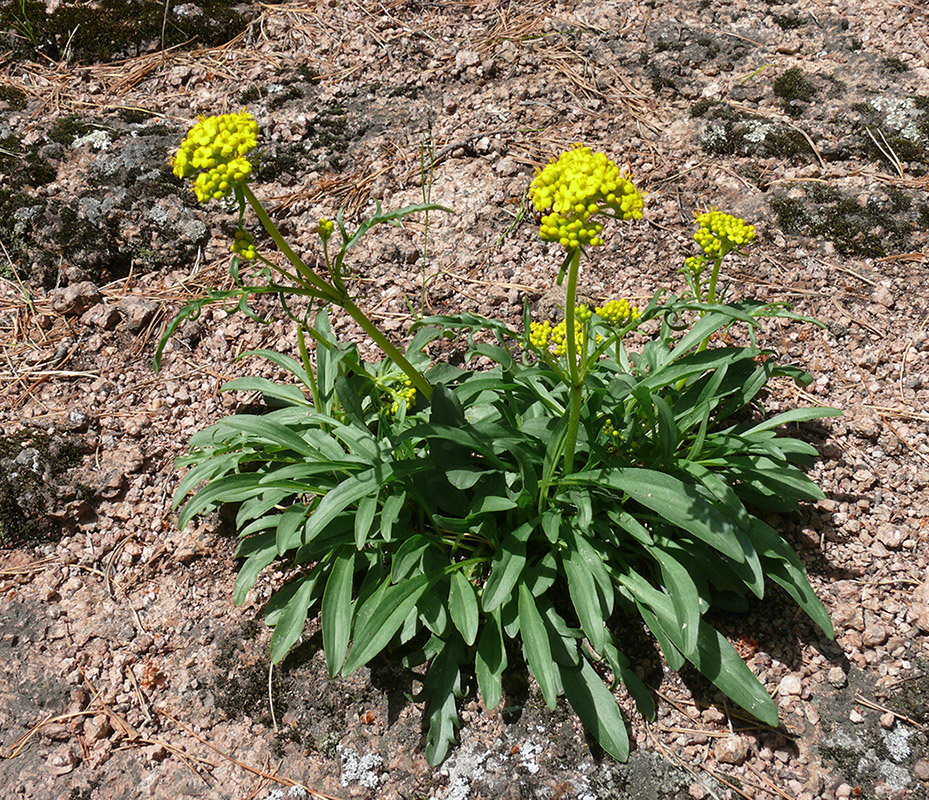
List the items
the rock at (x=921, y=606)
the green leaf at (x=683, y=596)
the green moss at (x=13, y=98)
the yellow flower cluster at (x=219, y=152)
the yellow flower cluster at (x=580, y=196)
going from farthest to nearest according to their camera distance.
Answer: the green moss at (x=13, y=98) < the rock at (x=921, y=606) < the green leaf at (x=683, y=596) < the yellow flower cluster at (x=219, y=152) < the yellow flower cluster at (x=580, y=196)

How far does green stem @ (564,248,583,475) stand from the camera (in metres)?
1.67

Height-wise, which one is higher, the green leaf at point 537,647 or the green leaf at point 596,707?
the green leaf at point 537,647

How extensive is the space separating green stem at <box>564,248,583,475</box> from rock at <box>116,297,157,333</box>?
220 centimetres

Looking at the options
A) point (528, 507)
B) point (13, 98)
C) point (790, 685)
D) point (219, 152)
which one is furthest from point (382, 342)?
point (13, 98)

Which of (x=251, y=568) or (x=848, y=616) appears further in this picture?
(x=251, y=568)

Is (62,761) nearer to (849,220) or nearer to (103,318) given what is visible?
(103,318)

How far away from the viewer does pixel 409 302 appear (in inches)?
128

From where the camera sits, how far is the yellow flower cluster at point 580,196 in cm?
163

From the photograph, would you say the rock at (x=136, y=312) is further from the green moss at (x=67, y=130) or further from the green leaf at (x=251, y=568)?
the green leaf at (x=251, y=568)

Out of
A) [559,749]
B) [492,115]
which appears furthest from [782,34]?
[559,749]

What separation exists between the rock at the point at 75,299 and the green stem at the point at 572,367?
8.22 ft

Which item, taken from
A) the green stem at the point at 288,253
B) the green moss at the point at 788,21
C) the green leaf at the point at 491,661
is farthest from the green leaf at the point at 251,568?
the green moss at the point at 788,21

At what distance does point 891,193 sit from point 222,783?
3.68 metres

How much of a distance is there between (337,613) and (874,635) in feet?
5.82
